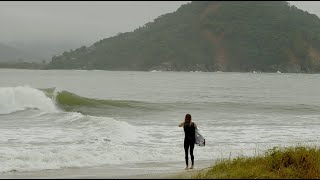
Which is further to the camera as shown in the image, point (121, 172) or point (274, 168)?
point (121, 172)

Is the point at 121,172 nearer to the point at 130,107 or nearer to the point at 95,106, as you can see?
the point at 130,107

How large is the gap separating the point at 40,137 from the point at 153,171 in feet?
25.7

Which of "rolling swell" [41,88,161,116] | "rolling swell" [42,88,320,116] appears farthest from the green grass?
"rolling swell" [41,88,161,116]

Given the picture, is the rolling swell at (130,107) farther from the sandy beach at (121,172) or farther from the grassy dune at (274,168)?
the grassy dune at (274,168)

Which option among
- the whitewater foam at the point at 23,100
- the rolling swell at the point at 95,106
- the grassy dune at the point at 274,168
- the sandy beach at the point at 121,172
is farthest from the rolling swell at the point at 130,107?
the grassy dune at the point at 274,168

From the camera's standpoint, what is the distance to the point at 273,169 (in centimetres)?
1076

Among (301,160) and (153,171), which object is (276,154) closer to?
(301,160)

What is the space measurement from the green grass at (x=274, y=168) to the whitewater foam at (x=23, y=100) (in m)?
24.6

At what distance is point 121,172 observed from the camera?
505 inches

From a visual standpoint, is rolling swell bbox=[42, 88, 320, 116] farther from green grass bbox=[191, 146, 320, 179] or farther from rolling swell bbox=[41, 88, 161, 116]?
green grass bbox=[191, 146, 320, 179]

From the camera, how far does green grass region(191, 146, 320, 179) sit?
33.3 ft

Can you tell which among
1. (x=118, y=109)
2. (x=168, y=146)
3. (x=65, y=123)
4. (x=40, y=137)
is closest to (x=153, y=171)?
(x=168, y=146)

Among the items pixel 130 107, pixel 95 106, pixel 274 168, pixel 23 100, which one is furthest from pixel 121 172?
pixel 95 106

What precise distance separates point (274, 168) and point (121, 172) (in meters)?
3.91
